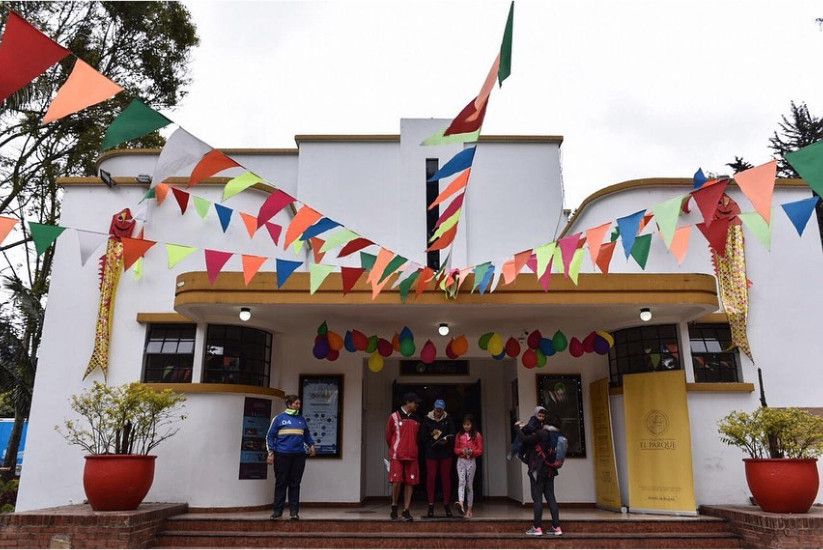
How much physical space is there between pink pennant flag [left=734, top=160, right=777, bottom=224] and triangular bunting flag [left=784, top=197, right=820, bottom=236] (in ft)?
2.22

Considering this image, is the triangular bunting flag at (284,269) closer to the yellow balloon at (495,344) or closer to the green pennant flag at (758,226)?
the yellow balloon at (495,344)

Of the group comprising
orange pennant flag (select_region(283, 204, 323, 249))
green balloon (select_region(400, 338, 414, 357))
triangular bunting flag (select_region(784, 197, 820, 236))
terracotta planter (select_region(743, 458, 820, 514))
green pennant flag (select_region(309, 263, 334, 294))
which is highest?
orange pennant flag (select_region(283, 204, 323, 249))

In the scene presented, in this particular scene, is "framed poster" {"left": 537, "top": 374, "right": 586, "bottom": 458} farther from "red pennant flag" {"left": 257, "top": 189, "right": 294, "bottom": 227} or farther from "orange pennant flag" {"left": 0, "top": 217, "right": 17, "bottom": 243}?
"orange pennant flag" {"left": 0, "top": 217, "right": 17, "bottom": 243}

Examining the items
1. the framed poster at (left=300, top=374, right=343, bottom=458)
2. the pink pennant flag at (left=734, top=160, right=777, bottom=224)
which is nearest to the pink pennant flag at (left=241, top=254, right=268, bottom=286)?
the framed poster at (left=300, top=374, right=343, bottom=458)

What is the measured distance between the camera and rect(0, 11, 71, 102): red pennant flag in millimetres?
4828

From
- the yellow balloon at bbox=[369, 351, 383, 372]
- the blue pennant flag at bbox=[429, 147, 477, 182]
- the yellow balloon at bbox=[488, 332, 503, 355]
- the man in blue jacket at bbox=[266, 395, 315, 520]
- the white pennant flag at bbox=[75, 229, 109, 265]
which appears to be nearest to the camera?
the blue pennant flag at bbox=[429, 147, 477, 182]

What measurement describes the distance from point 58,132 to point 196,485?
1202 cm

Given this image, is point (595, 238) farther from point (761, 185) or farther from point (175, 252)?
point (175, 252)

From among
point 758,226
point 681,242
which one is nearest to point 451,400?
point 681,242

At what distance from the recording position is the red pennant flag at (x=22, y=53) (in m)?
4.83

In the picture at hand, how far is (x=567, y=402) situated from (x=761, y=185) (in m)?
5.62

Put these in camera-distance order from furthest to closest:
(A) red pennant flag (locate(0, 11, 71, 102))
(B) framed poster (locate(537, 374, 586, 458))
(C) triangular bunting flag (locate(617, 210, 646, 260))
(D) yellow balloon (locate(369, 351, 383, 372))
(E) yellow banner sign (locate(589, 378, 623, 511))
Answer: (B) framed poster (locate(537, 374, 586, 458))
(D) yellow balloon (locate(369, 351, 383, 372))
(E) yellow banner sign (locate(589, 378, 623, 511))
(C) triangular bunting flag (locate(617, 210, 646, 260))
(A) red pennant flag (locate(0, 11, 71, 102))

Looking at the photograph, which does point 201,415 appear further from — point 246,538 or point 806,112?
point 806,112

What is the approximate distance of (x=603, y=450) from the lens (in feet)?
32.9
